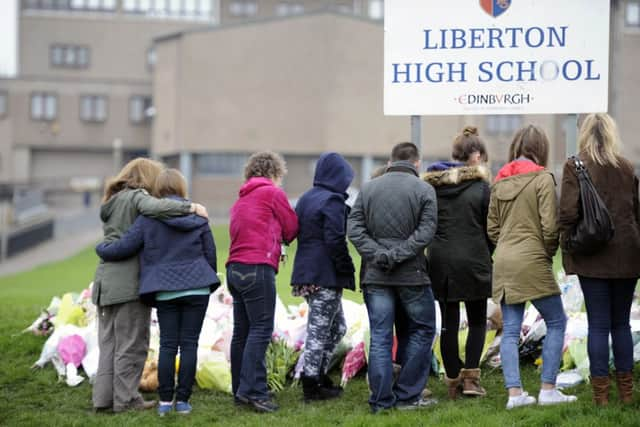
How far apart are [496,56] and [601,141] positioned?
1.72 meters

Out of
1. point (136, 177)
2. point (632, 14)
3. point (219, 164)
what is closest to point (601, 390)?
point (136, 177)

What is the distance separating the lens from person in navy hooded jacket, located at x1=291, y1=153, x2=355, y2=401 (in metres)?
6.52

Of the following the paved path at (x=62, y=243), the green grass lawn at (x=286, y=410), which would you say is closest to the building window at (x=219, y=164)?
the paved path at (x=62, y=243)

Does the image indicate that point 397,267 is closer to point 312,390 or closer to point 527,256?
point 527,256

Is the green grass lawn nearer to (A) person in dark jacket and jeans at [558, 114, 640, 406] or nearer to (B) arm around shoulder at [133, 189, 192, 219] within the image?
(A) person in dark jacket and jeans at [558, 114, 640, 406]

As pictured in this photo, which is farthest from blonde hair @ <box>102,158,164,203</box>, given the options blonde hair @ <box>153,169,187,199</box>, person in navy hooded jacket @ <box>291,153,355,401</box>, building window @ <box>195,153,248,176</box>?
building window @ <box>195,153,248,176</box>

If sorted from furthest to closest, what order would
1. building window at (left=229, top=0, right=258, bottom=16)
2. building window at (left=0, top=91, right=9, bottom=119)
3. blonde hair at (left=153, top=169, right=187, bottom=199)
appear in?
building window at (left=229, top=0, right=258, bottom=16)
building window at (left=0, top=91, right=9, bottom=119)
blonde hair at (left=153, top=169, right=187, bottom=199)

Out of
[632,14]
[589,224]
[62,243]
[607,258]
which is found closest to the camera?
[589,224]

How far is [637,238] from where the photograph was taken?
18.5ft

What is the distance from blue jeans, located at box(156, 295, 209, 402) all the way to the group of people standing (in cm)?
1

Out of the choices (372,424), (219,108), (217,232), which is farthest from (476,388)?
(219,108)

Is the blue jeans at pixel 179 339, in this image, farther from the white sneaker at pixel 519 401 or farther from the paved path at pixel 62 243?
the paved path at pixel 62 243

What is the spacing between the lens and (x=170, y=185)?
6559mm

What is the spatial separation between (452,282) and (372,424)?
126cm
